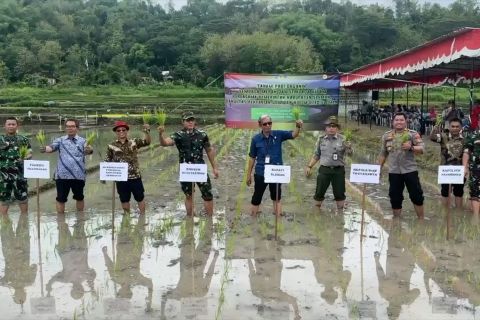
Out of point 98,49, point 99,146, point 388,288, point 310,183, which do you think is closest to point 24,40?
point 98,49

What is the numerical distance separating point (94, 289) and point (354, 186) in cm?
649

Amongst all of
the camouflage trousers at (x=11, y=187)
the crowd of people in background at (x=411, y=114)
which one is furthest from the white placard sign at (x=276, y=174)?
the crowd of people in background at (x=411, y=114)

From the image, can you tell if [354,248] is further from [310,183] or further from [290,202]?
[310,183]

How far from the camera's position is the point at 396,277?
4.90 metres

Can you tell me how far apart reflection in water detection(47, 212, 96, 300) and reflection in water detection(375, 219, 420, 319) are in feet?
8.31

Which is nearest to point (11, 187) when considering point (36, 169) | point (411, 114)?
point (36, 169)

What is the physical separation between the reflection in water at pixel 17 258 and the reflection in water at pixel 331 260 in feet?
8.50

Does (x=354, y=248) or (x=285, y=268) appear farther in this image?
(x=354, y=248)

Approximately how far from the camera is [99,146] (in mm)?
18141

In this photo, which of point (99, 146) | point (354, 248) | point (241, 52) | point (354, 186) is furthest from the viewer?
point (241, 52)

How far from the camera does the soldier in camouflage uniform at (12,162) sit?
700 cm

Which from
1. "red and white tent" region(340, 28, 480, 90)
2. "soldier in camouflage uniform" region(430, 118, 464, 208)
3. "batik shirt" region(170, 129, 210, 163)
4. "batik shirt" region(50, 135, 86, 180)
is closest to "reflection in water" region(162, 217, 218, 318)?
"batik shirt" region(170, 129, 210, 163)

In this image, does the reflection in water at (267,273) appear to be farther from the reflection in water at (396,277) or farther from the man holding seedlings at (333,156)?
the man holding seedlings at (333,156)

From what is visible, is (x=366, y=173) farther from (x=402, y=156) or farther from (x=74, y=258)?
(x=74, y=258)
